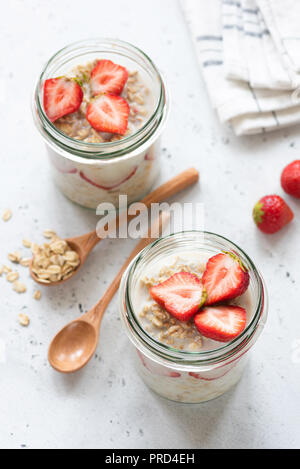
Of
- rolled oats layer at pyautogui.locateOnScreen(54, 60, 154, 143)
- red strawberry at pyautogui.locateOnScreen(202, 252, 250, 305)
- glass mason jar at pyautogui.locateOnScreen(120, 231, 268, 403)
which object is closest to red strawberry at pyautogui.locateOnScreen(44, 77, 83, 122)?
rolled oats layer at pyautogui.locateOnScreen(54, 60, 154, 143)

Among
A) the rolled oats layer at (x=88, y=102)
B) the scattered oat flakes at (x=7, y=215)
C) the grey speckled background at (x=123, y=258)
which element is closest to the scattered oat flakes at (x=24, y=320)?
the grey speckled background at (x=123, y=258)

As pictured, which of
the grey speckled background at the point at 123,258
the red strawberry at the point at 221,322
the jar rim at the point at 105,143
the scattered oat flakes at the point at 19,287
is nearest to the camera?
the red strawberry at the point at 221,322

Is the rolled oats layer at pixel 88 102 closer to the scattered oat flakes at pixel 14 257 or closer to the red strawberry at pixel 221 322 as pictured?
the scattered oat flakes at pixel 14 257

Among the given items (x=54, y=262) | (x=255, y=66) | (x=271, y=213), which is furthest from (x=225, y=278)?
(x=255, y=66)

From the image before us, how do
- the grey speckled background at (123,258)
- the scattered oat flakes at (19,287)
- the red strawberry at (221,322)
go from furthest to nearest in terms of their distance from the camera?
1. the scattered oat flakes at (19,287)
2. the grey speckled background at (123,258)
3. the red strawberry at (221,322)

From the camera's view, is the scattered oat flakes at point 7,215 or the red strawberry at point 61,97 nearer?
the red strawberry at point 61,97

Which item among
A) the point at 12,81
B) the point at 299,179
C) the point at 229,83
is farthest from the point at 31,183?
the point at 299,179

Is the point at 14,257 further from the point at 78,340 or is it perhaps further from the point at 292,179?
the point at 292,179
